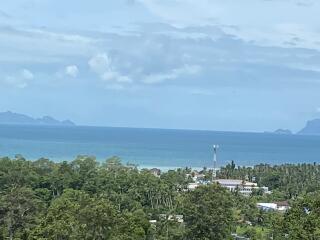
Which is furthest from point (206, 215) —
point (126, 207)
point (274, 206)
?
point (274, 206)

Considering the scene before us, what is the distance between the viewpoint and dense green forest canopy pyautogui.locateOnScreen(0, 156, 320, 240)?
66.4ft

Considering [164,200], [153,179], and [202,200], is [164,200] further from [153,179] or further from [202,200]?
[202,200]

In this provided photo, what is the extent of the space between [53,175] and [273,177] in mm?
32132

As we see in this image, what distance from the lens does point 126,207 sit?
40188 mm

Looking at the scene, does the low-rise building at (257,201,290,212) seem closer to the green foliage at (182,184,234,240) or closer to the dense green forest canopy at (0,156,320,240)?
the dense green forest canopy at (0,156,320,240)

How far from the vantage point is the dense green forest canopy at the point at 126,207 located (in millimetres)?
20250

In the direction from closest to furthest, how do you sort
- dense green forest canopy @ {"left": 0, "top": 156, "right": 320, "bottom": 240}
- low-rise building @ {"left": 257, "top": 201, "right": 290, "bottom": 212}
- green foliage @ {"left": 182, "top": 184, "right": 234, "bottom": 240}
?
dense green forest canopy @ {"left": 0, "top": 156, "right": 320, "bottom": 240}
green foliage @ {"left": 182, "top": 184, "right": 234, "bottom": 240}
low-rise building @ {"left": 257, "top": 201, "right": 290, "bottom": 212}

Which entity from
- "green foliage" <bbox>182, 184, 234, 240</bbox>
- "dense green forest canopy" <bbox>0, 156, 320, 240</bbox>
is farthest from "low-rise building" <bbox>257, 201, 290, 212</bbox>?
"green foliage" <bbox>182, 184, 234, 240</bbox>

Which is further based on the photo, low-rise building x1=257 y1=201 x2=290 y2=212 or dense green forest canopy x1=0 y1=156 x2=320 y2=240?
low-rise building x1=257 y1=201 x2=290 y2=212

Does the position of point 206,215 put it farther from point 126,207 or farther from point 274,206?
point 274,206

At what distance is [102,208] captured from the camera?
20328 mm

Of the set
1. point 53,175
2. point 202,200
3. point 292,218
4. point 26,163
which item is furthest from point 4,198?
point 26,163

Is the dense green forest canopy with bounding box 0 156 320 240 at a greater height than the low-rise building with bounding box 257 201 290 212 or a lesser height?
greater

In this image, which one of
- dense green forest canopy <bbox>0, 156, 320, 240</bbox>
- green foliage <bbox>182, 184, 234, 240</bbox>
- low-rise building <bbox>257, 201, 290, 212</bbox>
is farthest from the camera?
low-rise building <bbox>257, 201, 290, 212</bbox>
